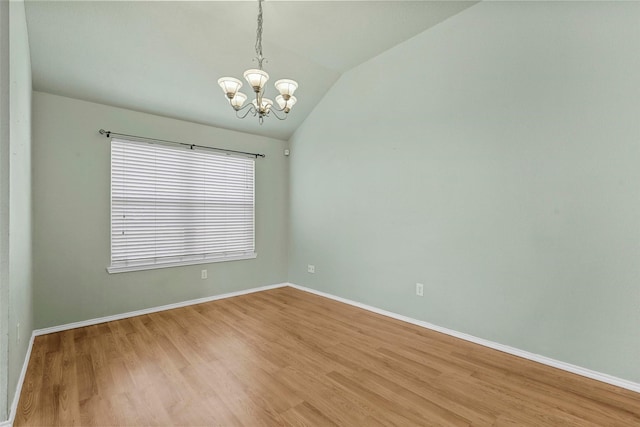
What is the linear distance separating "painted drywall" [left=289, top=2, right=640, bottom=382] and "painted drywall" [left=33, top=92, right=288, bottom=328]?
2.46m

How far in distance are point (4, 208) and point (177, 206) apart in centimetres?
231

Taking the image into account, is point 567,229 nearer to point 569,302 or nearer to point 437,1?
point 569,302

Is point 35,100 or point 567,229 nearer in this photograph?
point 567,229

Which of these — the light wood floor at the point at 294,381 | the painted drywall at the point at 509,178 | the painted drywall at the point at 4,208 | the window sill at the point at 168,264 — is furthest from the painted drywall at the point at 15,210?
the painted drywall at the point at 509,178

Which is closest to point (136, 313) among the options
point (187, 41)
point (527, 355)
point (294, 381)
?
point (294, 381)

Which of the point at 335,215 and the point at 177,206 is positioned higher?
the point at 177,206

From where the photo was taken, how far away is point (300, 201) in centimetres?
485

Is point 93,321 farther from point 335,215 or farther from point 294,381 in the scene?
point 335,215

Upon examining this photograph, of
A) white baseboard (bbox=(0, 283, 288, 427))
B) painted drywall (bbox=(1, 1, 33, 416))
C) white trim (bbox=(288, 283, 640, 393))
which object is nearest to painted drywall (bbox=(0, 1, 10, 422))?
painted drywall (bbox=(1, 1, 33, 416))

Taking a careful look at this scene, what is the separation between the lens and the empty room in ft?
6.49

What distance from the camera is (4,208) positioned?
1.61 meters

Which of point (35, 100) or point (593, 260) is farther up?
point (35, 100)

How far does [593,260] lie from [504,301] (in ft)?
2.42

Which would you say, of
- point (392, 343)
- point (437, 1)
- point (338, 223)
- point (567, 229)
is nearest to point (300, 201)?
point (338, 223)
